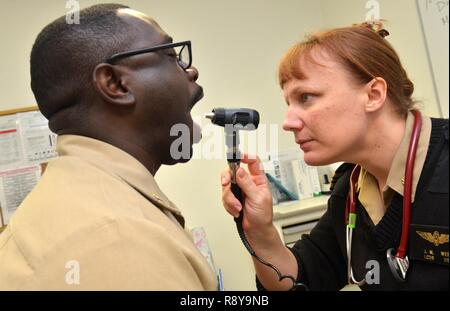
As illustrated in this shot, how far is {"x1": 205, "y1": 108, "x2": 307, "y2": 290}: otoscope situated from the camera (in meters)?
0.92

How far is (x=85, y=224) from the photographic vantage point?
532mm

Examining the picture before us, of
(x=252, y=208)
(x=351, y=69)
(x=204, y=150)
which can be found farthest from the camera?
(x=204, y=150)

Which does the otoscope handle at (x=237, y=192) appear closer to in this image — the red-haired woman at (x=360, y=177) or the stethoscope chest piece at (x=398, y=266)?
the red-haired woman at (x=360, y=177)

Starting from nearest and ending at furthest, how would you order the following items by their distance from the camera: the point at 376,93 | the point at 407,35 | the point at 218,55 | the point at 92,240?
the point at 92,240, the point at 376,93, the point at 407,35, the point at 218,55

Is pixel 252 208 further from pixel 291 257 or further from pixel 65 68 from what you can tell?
pixel 65 68

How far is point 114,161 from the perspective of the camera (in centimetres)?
71

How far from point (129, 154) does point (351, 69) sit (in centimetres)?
57

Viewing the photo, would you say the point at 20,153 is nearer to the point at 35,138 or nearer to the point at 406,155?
the point at 35,138

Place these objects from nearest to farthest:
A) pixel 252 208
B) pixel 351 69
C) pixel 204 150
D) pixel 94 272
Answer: pixel 94 272 < pixel 351 69 < pixel 252 208 < pixel 204 150

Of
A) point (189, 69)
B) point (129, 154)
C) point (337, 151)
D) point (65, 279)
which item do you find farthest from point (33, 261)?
point (337, 151)

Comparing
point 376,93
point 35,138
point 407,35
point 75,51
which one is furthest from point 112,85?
point 35,138

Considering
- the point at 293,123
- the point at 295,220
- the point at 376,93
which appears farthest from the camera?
the point at 295,220

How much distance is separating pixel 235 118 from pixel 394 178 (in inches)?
15.6

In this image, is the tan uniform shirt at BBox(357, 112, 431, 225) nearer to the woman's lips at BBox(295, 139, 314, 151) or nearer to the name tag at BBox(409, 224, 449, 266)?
the name tag at BBox(409, 224, 449, 266)
